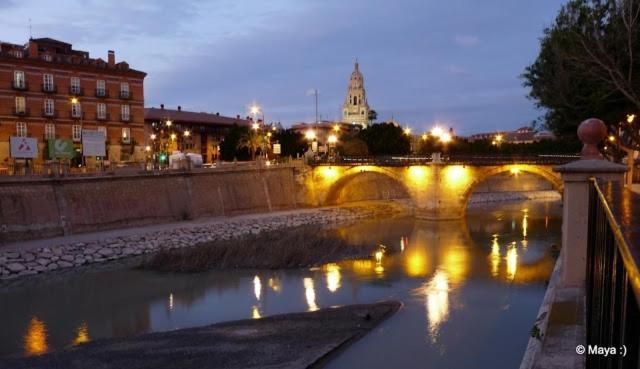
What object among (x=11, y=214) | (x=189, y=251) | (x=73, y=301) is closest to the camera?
(x=73, y=301)

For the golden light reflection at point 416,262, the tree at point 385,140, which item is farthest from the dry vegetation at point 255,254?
the tree at point 385,140

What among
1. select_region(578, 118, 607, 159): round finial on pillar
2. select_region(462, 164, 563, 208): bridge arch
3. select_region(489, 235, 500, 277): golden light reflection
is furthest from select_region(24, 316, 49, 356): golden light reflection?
select_region(462, 164, 563, 208): bridge arch

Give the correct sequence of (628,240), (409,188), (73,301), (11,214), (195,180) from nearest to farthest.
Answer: (628,240), (73,301), (11,214), (195,180), (409,188)

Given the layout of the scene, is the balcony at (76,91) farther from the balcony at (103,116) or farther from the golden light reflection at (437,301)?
the golden light reflection at (437,301)

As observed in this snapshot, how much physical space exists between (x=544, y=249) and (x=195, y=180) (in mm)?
24369

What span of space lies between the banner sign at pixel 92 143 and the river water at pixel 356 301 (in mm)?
12488

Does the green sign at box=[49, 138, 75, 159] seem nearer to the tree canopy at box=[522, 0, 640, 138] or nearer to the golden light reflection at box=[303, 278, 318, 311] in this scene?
the golden light reflection at box=[303, 278, 318, 311]

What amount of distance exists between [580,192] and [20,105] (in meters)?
44.4

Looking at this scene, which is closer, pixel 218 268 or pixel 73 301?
pixel 73 301

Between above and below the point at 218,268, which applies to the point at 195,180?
above

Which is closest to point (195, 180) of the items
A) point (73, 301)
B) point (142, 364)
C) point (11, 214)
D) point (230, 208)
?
point (230, 208)

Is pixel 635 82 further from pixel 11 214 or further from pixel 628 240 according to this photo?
pixel 11 214

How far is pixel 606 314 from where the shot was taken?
2592 mm

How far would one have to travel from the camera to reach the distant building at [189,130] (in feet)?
208
